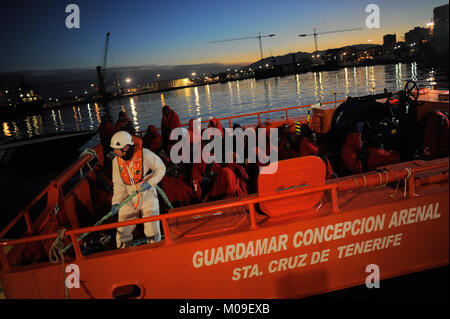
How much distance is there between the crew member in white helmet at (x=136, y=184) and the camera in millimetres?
4059

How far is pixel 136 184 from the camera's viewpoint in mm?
4188

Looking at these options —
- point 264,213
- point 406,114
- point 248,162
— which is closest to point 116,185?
point 264,213

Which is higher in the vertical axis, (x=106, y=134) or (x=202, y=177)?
(x=106, y=134)

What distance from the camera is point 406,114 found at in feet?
20.0

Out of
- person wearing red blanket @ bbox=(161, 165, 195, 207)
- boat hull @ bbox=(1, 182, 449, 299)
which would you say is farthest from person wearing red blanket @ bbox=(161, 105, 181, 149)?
boat hull @ bbox=(1, 182, 449, 299)

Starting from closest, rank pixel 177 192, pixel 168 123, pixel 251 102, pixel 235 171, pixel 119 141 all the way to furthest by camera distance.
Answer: pixel 119 141
pixel 177 192
pixel 235 171
pixel 168 123
pixel 251 102

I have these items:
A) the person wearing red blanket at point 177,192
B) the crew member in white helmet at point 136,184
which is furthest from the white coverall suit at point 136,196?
the person wearing red blanket at point 177,192

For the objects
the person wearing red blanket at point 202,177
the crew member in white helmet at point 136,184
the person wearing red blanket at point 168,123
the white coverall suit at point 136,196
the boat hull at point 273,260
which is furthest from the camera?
the person wearing red blanket at point 168,123

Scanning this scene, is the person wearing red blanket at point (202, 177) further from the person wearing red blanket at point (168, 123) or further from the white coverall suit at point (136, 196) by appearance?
the person wearing red blanket at point (168, 123)

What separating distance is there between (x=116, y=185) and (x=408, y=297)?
4549 millimetres

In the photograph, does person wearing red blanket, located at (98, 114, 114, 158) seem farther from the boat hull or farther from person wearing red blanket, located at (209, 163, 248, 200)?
the boat hull

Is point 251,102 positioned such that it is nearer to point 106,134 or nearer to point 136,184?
point 106,134

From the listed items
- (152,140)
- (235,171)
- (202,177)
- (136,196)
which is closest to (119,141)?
(136,196)
